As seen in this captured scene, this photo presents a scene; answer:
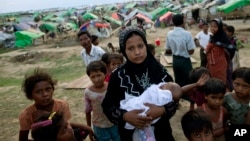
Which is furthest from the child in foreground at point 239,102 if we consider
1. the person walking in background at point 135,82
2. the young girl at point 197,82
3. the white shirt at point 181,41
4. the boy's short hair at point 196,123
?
the white shirt at point 181,41

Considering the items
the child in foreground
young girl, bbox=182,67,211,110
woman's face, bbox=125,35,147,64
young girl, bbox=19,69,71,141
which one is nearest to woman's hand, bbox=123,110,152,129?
woman's face, bbox=125,35,147,64

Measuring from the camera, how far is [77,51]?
15.6m

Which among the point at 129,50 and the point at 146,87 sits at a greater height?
the point at 129,50

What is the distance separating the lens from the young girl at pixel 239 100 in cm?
252

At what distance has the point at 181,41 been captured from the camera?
486cm

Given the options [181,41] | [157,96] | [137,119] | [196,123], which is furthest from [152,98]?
[181,41]

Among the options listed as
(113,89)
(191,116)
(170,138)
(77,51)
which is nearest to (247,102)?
(191,116)

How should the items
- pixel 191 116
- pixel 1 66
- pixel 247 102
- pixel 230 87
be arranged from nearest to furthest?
pixel 191 116, pixel 247 102, pixel 230 87, pixel 1 66

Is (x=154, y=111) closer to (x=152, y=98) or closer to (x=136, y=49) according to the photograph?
(x=152, y=98)

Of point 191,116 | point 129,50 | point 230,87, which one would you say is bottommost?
point 230,87

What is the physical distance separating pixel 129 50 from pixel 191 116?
732mm

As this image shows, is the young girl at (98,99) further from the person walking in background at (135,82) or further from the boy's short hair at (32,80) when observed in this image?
the person walking in background at (135,82)

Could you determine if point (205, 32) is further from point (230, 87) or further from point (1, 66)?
point (1, 66)

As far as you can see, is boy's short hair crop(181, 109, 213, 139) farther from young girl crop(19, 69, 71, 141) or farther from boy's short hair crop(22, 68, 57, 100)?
boy's short hair crop(22, 68, 57, 100)
